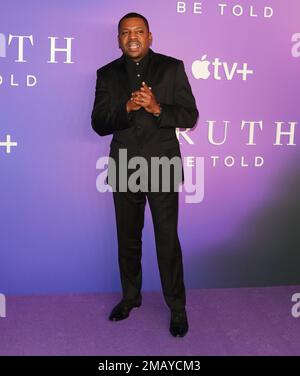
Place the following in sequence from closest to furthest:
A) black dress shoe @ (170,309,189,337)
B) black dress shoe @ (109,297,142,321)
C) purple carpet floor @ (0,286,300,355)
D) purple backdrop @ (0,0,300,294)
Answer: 1. purple carpet floor @ (0,286,300,355)
2. black dress shoe @ (170,309,189,337)
3. black dress shoe @ (109,297,142,321)
4. purple backdrop @ (0,0,300,294)

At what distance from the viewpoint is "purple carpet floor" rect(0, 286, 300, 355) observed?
2375 mm

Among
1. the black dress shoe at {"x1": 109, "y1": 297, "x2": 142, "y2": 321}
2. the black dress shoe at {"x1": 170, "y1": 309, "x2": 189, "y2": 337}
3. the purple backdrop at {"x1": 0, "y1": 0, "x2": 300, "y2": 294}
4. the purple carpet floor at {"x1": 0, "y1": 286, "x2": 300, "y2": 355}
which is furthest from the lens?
the purple backdrop at {"x1": 0, "y1": 0, "x2": 300, "y2": 294}

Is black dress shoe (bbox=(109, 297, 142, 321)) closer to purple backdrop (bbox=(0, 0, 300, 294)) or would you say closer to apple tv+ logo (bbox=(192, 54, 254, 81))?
purple backdrop (bbox=(0, 0, 300, 294))

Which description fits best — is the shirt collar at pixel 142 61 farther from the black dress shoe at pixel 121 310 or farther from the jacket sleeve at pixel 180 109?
the black dress shoe at pixel 121 310

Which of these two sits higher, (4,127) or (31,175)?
(4,127)

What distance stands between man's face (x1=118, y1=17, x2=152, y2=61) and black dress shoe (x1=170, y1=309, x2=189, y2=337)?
1420 millimetres

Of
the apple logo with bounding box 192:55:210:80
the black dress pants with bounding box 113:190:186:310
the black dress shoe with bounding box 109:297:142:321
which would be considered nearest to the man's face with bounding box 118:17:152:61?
the apple logo with bounding box 192:55:210:80

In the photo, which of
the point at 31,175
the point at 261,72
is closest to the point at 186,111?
the point at 261,72

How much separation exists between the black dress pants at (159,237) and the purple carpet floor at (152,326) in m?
0.22

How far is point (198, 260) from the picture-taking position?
3.14 meters

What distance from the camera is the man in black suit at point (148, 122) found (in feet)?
7.92

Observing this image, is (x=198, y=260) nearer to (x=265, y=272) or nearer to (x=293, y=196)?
(x=265, y=272)
